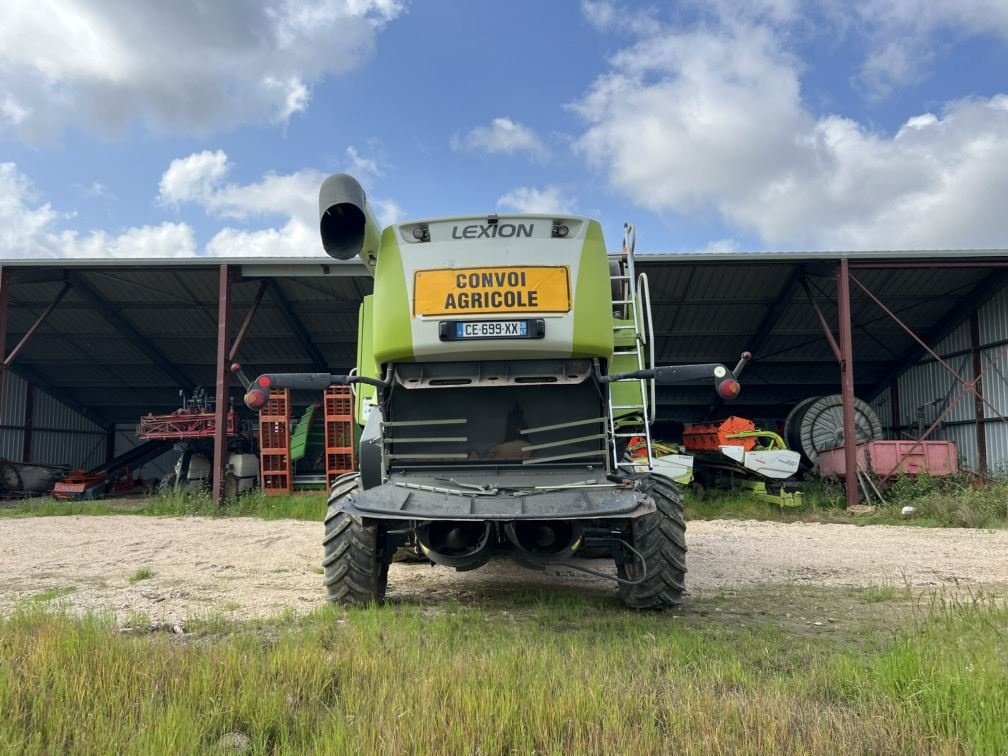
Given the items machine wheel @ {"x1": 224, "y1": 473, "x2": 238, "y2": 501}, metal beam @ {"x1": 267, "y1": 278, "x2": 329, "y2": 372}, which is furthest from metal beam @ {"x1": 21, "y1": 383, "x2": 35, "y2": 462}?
machine wheel @ {"x1": 224, "y1": 473, "x2": 238, "y2": 501}

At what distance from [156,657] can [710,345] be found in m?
17.3

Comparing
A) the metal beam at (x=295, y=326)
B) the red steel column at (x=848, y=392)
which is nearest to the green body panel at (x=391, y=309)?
the red steel column at (x=848, y=392)

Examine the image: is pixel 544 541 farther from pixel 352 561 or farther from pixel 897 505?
pixel 897 505

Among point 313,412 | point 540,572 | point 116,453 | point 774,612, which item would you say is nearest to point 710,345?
point 313,412

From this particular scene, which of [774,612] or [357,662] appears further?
[774,612]

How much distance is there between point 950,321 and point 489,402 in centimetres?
1744

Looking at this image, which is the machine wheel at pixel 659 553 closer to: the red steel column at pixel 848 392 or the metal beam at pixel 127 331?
the red steel column at pixel 848 392

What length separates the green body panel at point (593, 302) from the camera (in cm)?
492

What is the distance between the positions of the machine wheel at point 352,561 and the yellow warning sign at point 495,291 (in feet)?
5.33

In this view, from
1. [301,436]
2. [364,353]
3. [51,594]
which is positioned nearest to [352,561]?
[364,353]

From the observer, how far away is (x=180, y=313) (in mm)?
18000

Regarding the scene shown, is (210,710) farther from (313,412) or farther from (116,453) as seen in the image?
(116,453)

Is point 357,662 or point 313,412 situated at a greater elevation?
point 313,412

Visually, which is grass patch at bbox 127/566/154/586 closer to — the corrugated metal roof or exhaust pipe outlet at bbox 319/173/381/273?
exhaust pipe outlet at bbox 319/173/381/273
